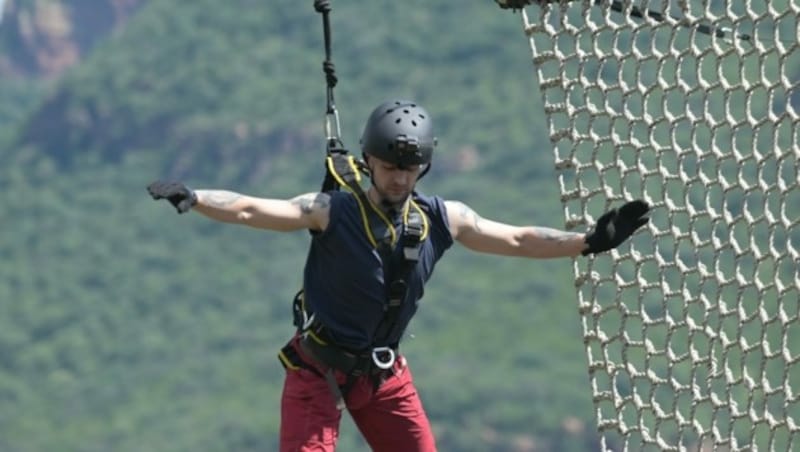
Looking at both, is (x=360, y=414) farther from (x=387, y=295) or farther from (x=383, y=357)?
(x=387, y=295)

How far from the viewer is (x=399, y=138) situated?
7891 millimetres

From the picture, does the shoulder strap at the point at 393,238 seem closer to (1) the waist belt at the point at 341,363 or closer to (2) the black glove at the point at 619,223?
(1) the waist belt at the point at 341,363

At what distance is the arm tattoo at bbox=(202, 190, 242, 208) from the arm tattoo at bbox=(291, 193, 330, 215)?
0.20 meters

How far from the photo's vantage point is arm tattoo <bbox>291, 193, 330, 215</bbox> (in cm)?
798

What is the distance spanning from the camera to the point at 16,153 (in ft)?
338

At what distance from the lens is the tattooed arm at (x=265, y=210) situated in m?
7.82

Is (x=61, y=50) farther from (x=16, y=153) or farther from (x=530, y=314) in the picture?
(x=530, y=314)

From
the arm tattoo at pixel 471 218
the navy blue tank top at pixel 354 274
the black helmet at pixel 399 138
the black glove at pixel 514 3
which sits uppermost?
the black glove at pixel 514 3

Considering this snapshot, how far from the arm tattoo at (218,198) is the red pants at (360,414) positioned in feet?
2.09

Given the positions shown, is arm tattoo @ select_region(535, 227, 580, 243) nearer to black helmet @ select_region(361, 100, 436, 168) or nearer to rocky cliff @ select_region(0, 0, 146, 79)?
black helmet @ select_region(361, 100, 436, 168)

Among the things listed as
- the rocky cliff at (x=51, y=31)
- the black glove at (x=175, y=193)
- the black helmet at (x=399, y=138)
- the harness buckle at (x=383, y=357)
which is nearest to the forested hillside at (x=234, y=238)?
the rocky cliff at (x=51, y=31)

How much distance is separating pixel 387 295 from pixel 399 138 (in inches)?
21.1

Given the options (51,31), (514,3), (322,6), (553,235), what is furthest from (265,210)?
(51,31)

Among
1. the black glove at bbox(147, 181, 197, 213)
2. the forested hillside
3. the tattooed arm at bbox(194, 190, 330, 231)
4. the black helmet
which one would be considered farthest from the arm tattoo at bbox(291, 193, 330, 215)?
the forested hillside
